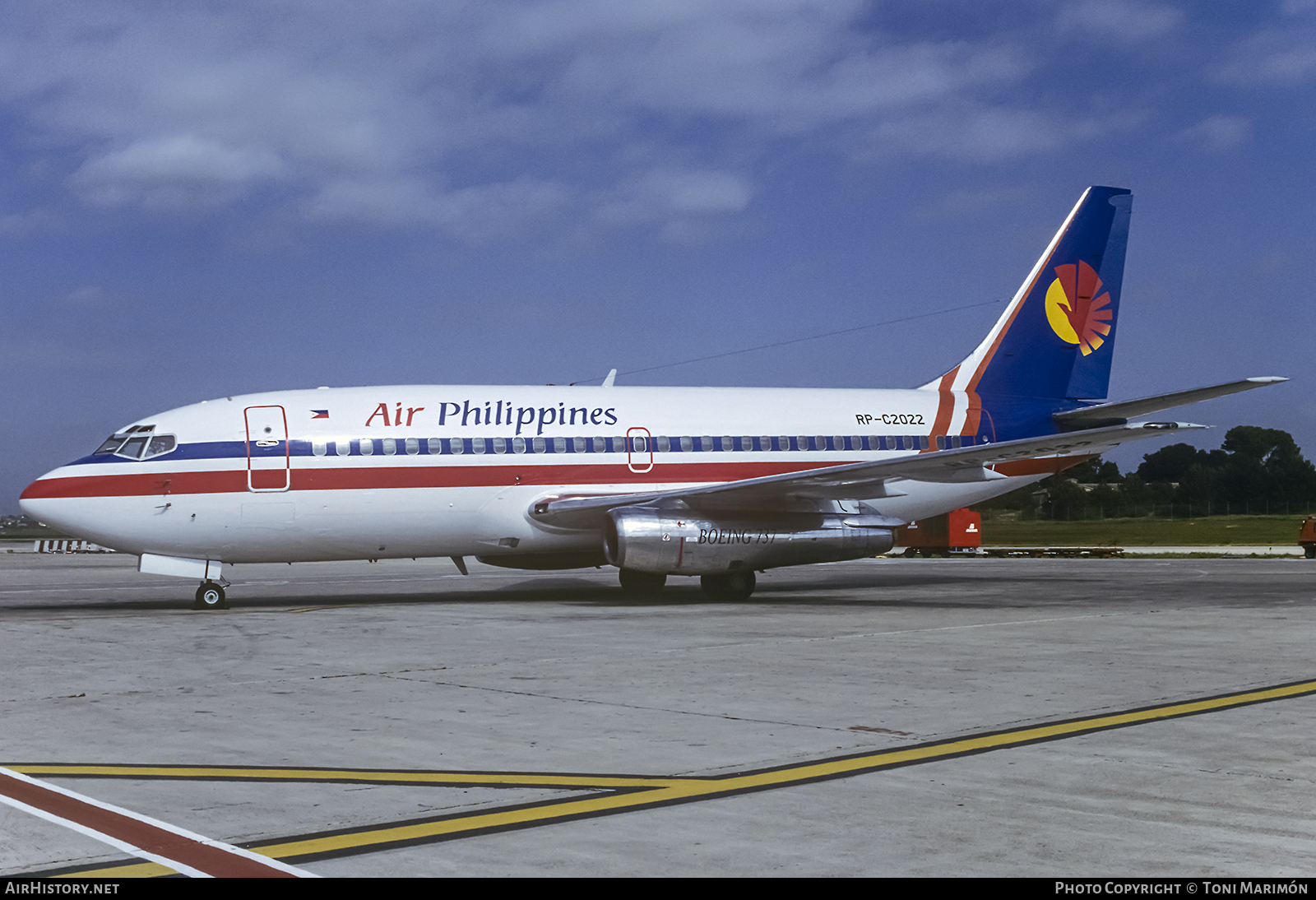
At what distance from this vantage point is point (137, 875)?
16.8 feet

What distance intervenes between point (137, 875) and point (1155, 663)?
396 inches

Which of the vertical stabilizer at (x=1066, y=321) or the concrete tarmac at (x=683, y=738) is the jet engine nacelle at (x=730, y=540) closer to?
the concrete tarmac at (x=683, y=738)

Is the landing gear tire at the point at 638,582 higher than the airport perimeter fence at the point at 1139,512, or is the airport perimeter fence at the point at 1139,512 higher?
the airport perimeter fence at the point at 1139,512

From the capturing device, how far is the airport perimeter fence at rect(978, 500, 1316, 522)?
271ft

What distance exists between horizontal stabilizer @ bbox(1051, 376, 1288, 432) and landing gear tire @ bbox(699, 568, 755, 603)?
8049 mm

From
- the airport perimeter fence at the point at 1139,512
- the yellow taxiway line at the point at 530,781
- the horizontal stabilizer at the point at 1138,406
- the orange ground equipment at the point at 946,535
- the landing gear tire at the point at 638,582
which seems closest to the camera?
the yellow taxiway line at the point at 530,781

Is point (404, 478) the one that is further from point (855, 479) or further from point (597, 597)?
point (855, 479)

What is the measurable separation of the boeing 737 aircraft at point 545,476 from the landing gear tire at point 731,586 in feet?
0.15

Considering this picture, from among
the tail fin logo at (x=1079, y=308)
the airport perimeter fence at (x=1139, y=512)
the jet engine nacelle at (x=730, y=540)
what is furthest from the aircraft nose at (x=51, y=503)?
the airport perimeter fence at (x=1139, y=512)

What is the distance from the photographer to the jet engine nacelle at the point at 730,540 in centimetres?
2038

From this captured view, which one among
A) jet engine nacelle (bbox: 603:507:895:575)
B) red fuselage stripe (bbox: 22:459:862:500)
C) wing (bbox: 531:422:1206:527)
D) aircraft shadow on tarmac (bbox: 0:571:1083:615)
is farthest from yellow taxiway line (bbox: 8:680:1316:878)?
red fuselage stripe (bbox: 22:459:862:500)

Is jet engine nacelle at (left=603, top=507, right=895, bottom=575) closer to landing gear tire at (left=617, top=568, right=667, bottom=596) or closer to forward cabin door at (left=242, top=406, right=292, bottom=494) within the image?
landing gear tire at (left=617, top=568, right=667, bottom=596)

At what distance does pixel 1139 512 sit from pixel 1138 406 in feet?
210

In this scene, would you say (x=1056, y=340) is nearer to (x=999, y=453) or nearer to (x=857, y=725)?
(x=999, y=453)
